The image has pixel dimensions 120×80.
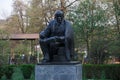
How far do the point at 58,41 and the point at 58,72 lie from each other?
2.55ft

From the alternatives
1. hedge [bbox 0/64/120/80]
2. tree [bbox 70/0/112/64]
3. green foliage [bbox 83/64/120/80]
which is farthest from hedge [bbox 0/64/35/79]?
tree [bbox 70/0/112/64]

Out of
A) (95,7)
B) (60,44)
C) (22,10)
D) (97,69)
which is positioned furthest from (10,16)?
(60,44)

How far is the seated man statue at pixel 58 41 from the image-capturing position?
839cm

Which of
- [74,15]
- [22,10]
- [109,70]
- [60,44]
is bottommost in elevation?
[109,70]

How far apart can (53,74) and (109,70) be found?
36.8 ft

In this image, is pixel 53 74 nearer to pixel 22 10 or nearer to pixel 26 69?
pixel 26 69

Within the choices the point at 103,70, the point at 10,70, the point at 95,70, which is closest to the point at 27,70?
the point at 10,70

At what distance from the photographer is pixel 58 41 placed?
332 inches

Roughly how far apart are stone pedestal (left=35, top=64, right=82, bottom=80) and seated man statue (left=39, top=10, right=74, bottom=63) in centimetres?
22

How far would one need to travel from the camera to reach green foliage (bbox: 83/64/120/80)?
18708 millimetres

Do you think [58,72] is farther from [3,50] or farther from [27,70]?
[3,50]

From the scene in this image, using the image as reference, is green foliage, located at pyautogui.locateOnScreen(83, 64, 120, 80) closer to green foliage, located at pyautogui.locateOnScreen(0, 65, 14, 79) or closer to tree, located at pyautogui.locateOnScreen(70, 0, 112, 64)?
tree, located at pyautogui.locateOnScreen(70, 0, 112, 64)

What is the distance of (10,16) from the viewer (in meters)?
40.8

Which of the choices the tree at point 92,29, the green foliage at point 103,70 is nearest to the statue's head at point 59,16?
the green foliage at point 103,70
